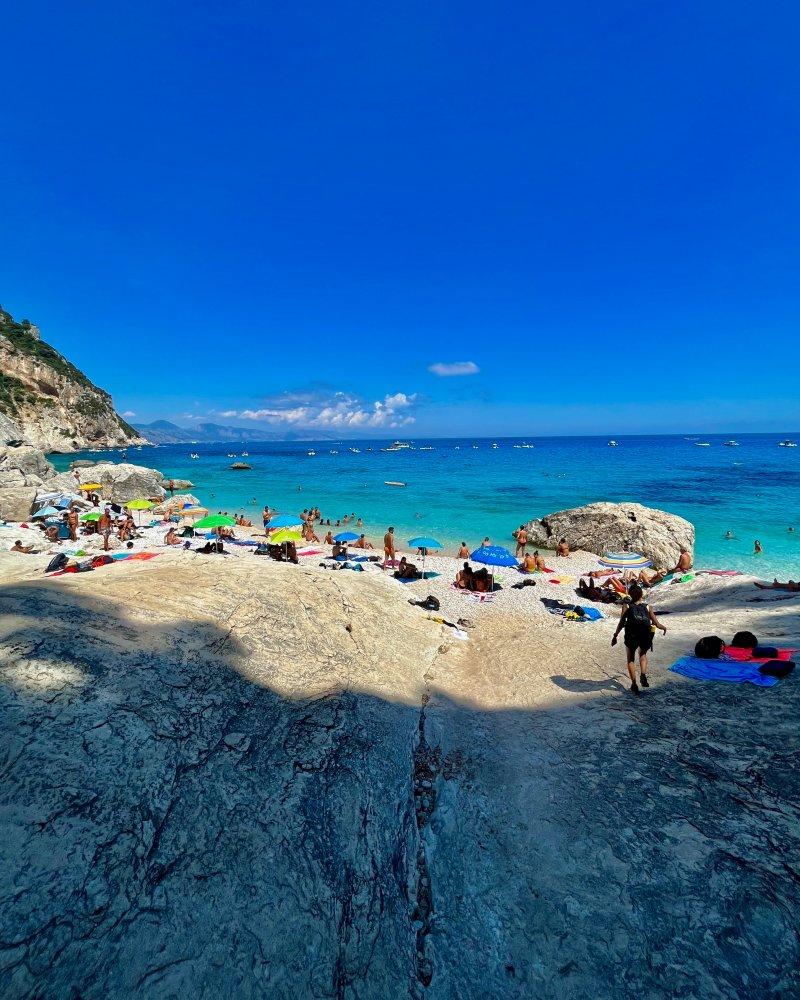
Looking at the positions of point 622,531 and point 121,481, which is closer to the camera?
point 622,531


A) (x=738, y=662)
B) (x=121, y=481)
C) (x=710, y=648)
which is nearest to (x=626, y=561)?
(x=710, y=648)

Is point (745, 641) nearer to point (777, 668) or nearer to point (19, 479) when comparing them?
point (777, 668)

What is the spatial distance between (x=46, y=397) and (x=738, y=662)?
142 m

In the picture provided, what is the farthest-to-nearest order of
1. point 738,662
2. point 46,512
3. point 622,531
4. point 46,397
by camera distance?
point 46,397 < point 46,512 < point 622,531 < point 738,662

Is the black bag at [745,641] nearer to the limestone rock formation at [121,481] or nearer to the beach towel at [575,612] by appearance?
the beach towel at [575,612]

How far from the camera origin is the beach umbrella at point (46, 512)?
104ft

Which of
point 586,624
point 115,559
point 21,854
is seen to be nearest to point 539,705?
point 586,624

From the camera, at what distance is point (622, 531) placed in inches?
1077

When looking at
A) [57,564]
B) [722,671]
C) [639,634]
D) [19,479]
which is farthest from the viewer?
[19,479]

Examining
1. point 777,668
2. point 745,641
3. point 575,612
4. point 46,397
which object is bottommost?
point 575,612

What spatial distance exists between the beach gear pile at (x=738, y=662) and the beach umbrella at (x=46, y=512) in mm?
38185

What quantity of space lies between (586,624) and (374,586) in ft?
23.6

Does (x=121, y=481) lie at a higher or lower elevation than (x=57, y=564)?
higher

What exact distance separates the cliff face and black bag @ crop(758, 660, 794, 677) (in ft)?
395
